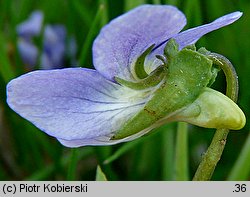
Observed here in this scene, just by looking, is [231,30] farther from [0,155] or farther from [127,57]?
[127,57]

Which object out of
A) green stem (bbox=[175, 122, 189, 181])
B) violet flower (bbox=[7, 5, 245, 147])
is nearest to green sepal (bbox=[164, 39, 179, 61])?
violet flower (bbox=[7, 5, 245, 147])

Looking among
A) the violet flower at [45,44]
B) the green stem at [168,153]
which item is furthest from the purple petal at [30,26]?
the green stem at [168,153]

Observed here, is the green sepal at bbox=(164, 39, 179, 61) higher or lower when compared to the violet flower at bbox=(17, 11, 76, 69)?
higher

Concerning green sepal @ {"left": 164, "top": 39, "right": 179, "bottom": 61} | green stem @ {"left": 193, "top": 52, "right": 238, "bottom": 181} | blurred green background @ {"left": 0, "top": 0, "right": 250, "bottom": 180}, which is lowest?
blurred green background @ {"left": 0, "top": 0, "right": 250, "bottom": 180}

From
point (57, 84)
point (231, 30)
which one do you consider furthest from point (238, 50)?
point (57, 84)

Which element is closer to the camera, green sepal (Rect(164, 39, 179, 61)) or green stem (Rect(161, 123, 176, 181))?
green sepal (Rect(164, 39, 179, 61))

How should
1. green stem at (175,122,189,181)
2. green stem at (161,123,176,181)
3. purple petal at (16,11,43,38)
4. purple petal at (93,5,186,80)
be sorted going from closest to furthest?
purple petal at (93,5,186,80) < green stem at (175,122,189,181) < green stem at (161,123,176,181) < purple petal at (16,11,43,38)

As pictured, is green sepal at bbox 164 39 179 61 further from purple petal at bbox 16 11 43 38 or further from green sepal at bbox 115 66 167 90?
purple petal at bbox 16 11 43 38
